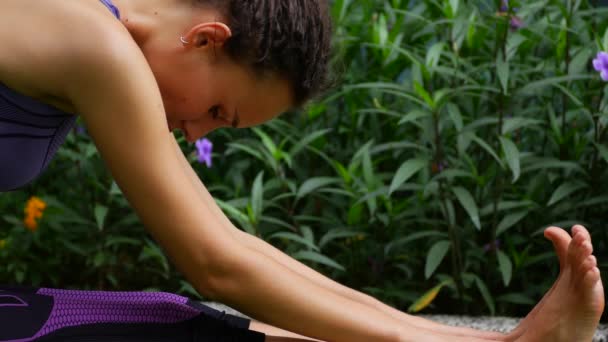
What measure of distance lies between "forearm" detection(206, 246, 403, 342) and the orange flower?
1282 millimetres

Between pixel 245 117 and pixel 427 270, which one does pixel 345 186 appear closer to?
pixel 427 270

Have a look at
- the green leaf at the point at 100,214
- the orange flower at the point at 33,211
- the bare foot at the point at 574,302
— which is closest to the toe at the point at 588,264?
the bare foot at the point at 574,302

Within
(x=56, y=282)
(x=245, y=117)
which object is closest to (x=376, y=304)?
(x=245, y=117)

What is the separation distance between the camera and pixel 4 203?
2561mm

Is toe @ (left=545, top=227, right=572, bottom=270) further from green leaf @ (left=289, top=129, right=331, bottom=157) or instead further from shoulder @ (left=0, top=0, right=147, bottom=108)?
green leaf @ (left=289, top=129, right=331, bottom=157)

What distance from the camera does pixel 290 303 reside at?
120 cm

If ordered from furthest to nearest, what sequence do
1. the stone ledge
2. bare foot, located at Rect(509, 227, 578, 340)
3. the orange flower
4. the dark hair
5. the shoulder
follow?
the orange flower
the stone ledge
bare foot, located at Rect(509, 227, 578, 340)
the dark hair
the shoulder

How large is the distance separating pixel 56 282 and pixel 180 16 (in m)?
1.47

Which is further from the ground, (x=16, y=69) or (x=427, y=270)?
(x=16, y=69)

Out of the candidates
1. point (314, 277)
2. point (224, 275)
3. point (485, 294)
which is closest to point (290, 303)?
point (224, 275)

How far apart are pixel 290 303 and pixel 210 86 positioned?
323 mm

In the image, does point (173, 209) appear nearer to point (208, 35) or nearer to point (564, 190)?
point (208, 35)

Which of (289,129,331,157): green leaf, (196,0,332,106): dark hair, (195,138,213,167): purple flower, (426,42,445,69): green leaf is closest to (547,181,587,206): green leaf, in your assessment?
(426,42,445,69): green leaf

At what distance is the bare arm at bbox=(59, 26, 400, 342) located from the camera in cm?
112
